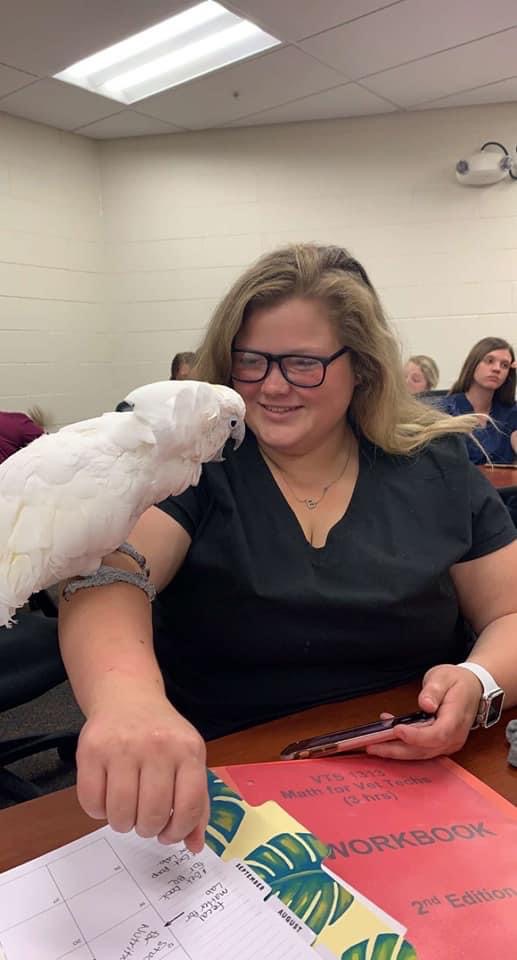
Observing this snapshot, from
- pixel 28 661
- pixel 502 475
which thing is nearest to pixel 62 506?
pixel 28 661

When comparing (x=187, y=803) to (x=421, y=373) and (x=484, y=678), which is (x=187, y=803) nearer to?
(x=484, y=678)

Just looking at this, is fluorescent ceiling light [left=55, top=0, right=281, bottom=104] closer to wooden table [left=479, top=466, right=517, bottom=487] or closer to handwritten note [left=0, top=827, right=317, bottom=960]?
wooden table [left=479, top=466, right=517, bottom=487]

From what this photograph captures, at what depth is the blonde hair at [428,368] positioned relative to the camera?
12.8ft

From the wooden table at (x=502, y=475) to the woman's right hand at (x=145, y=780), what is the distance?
2.05 metres

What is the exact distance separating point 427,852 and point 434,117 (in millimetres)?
4214

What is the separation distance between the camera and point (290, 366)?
105 centimetres

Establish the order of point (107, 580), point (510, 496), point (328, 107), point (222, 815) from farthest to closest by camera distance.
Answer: point (328, 107), point (510, 496), point (107, 580), point (222, 815)

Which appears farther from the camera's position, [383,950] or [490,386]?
[490,386]

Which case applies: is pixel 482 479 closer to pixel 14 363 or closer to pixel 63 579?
pixel 63 579

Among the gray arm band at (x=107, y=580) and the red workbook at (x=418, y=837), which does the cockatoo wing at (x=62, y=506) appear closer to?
the gray arm band at (x=107, y=580)

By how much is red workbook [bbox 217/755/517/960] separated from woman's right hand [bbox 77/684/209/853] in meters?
0.17

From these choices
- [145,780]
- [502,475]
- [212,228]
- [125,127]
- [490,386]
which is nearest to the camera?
[145,780]

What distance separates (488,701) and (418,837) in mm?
258

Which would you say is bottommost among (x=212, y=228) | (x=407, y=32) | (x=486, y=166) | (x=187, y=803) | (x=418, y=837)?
(x=418, y=837)
